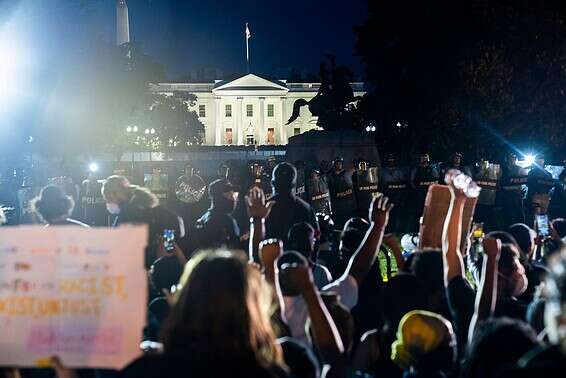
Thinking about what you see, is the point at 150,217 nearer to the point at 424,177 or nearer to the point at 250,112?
the point at 424,177

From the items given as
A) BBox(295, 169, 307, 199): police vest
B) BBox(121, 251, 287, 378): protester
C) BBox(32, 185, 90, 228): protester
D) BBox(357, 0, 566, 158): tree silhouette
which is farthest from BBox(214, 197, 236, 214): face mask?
BBox(357, 0, 566, 158): tree silhouette

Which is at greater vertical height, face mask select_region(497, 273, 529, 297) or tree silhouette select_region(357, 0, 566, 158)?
tree silhouette select_region(357, 0, 566, 158)

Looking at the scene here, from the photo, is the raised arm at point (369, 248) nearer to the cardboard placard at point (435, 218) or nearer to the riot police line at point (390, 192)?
the cardboard placard at point (435, 218)

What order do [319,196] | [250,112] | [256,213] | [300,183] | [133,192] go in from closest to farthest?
[256,213]
[133,192]
[319,196]
[300,183]
[250,112]

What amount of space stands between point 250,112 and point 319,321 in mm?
108229

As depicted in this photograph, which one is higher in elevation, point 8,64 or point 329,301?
point 8,64

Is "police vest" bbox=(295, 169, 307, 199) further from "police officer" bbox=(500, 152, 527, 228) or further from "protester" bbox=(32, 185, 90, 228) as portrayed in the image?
"protester" bbox=(32, 185, 90, 228)

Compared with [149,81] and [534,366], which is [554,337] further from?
[149,81]

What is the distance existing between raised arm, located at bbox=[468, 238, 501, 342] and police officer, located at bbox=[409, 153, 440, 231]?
996cm

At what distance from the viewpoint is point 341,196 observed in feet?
44.1

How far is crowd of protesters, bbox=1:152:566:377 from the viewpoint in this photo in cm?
245

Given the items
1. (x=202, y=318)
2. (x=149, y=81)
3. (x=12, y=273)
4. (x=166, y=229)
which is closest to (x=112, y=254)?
(x=12, y=273)

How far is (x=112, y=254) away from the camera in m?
3.07

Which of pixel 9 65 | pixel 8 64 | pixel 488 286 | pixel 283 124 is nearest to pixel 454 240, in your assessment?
pixel 488 286
